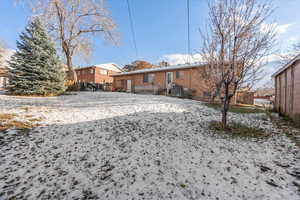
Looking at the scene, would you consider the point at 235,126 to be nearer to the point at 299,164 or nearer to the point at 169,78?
the point at 299,164

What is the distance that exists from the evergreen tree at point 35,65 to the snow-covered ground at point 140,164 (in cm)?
688

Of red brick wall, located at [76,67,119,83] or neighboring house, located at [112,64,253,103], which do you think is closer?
neighboring house, located at [112,64,253,103]

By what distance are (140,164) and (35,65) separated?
10812mm

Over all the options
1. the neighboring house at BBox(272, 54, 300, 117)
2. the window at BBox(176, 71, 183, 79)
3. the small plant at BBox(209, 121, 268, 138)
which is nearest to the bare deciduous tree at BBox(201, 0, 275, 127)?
the small plant at BBox(209, 121, 268, 138)

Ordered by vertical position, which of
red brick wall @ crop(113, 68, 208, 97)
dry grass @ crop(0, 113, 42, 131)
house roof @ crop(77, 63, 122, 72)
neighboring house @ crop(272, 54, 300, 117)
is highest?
house roof @ crop(77, 63, 122, 72)

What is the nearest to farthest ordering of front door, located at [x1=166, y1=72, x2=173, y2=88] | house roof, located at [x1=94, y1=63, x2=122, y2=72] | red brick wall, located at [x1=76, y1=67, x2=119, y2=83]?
front door, located at [x1=166, y1=72, x2=173, y2=88] < red brick wall, located at [x1=76, y1=67, x2=119, y2=83] < house roof, located at [x1=94, y1=63, x2=122, y2=72]

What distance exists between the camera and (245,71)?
4133 millimetres

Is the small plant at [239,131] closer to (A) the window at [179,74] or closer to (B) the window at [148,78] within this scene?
(A) the window at [179,74]

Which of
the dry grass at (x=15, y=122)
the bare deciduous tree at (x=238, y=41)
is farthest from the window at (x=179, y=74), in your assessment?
the dry grass at (x=15, y=122)

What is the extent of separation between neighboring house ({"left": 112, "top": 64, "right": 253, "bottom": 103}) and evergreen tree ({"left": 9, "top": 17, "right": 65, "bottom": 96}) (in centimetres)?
927

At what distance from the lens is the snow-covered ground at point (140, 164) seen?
1944 millimetres

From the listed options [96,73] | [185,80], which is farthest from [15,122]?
[96,73]

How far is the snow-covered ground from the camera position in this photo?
1944 mm

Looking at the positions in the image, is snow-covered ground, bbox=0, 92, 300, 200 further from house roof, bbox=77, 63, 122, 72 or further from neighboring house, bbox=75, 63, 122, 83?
house roof, bbox=77, 63, 122, 72
